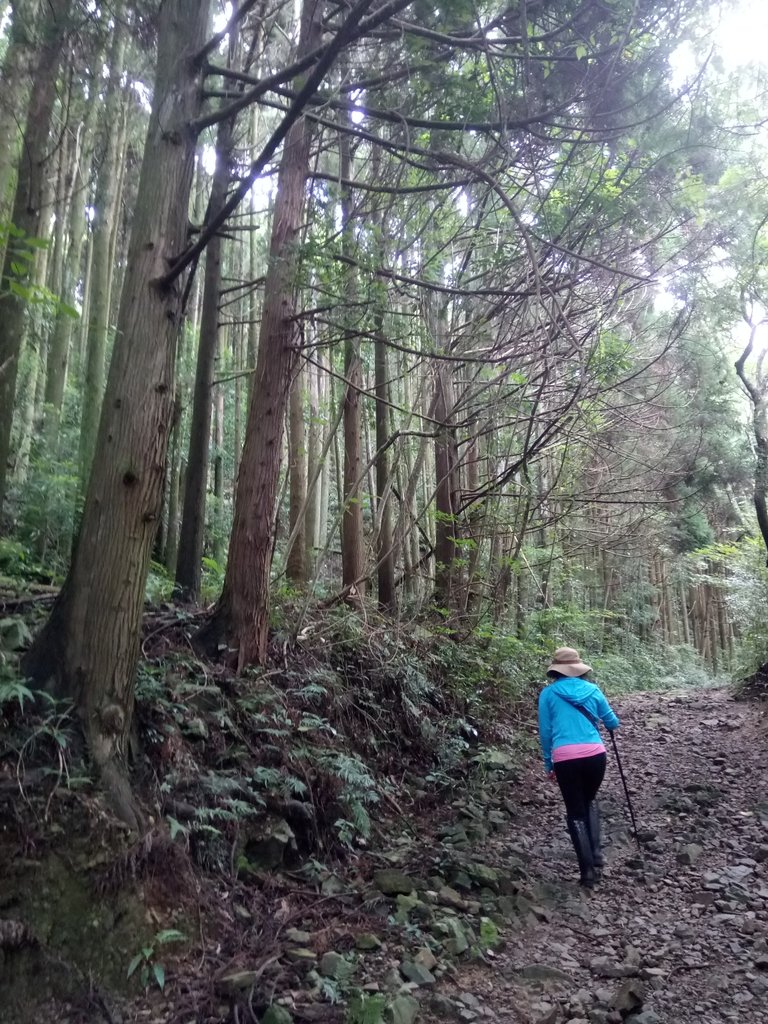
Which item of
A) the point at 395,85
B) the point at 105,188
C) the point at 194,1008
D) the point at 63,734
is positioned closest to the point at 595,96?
the point at 395,85

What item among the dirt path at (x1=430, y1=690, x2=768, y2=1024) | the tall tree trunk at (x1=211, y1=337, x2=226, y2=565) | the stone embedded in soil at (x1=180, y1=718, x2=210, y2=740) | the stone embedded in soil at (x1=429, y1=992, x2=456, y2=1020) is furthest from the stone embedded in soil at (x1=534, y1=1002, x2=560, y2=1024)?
the tall tree trunk at (x1=211, y1=337, x2=226, y2=565)

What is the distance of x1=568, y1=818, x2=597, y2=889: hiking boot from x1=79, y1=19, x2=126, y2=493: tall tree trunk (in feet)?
Answer: 25.3

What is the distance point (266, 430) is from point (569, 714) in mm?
3801

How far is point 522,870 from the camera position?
219 inches

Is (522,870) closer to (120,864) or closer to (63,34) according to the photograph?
(120,864)

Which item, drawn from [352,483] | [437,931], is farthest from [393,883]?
[352,483]

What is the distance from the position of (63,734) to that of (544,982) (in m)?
3.05

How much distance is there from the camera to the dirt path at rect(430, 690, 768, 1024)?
3807 millimetres

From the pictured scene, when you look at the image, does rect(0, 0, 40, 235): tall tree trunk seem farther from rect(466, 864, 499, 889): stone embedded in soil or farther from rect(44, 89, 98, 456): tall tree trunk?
rect(466, 864, 499, 889): stone embedded in soil

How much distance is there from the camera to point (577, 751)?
562 centimetres

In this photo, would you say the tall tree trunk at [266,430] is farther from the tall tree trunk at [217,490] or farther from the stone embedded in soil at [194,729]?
the tall tree trunk at [217,490]

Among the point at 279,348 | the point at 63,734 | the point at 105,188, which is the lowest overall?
the point at 63,734

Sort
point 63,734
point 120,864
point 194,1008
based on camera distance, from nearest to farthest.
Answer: point 194,1008
point 120,864
point 63,734

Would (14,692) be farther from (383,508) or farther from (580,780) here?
(383,508)
